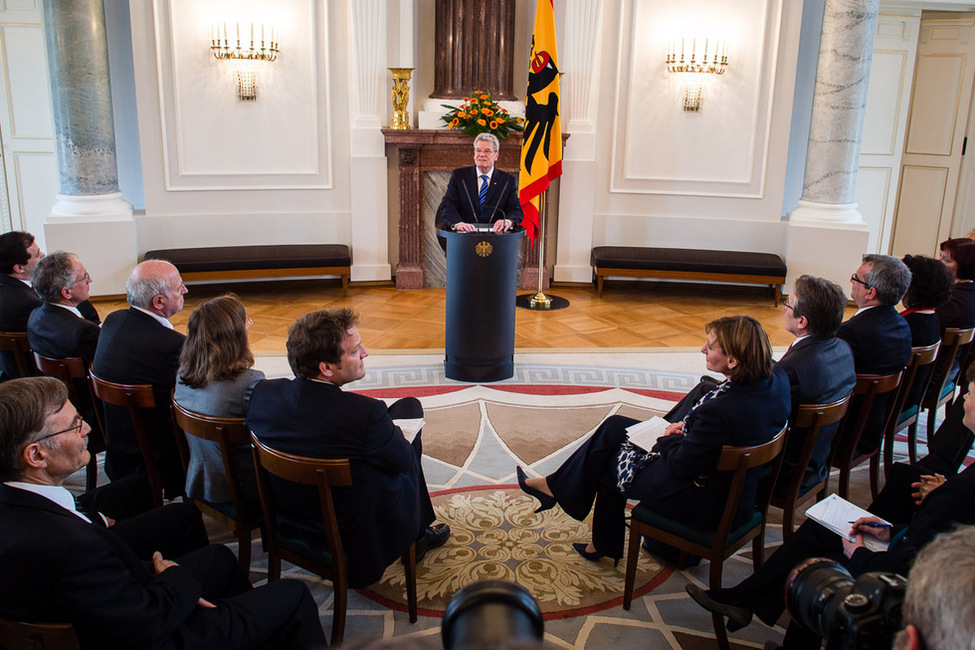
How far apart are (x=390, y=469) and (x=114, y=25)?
6412 mm

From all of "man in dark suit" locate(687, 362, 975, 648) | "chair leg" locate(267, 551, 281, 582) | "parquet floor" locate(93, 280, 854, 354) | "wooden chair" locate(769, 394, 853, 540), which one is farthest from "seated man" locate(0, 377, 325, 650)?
"parquet floor" locate(93, 280, 854, 354)

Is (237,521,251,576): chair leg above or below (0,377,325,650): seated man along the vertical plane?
below

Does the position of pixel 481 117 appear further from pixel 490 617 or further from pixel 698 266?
pixel 490 617

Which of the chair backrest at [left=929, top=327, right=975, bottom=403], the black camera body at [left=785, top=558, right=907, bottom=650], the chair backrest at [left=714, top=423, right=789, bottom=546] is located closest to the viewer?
the black camera body at [left=785, top=558, right=907, bottom=650]

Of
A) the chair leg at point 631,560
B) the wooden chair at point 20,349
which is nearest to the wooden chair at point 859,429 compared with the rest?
the chair leg at point 631,560

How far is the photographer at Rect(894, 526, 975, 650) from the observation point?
121cm

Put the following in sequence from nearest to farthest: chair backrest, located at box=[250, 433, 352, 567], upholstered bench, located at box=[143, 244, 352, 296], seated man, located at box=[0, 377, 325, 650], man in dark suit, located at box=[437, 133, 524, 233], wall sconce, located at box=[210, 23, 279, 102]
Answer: seated man, located at box=[0, 377, 325, 650], chair backrest, located at box=[250, 433, 352, 567], man in dark suit, located at box=[437, 133, 524, 233], upholstered bench, located at box=[143, 244, 352, 296], wall sconce, located at box=[210, 23, 279, 102]

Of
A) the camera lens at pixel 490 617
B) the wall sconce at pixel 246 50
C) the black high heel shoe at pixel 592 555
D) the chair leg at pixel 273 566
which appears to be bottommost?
the black high heel shoe at pixel 592 555

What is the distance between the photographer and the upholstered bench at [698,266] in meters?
7.68

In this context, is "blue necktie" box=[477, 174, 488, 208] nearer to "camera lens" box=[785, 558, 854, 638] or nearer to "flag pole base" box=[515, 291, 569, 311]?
"flag pole base" box=[515, 291, 569, 311]

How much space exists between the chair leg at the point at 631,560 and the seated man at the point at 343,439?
0.78 meters

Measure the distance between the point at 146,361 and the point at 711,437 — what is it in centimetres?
214

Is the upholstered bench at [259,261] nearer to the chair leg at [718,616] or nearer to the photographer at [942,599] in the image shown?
the chair leg at [718,616]

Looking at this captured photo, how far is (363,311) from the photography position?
23.4ft
